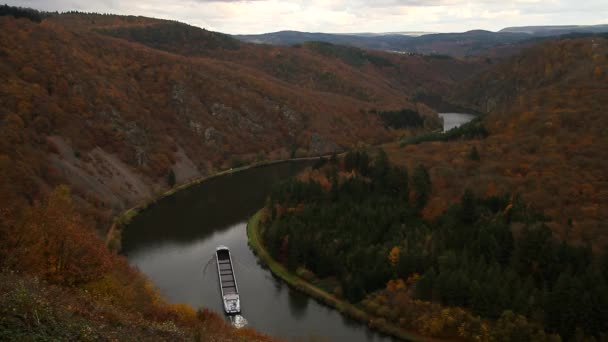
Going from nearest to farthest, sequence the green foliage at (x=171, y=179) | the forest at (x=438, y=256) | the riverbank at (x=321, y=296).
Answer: the forest at (x=438, y=256), the riverbank at (x=321, y=296), the green foliage at (x=171, y=179)

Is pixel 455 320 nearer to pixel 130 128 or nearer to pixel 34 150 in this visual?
pixel 34 150

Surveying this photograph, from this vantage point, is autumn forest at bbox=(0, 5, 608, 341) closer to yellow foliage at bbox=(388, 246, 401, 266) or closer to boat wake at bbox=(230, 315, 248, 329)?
yellow foliage at bbox=(388, 246, 401, 266)

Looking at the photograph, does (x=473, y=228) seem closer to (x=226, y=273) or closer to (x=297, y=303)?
(x=297, y=303)

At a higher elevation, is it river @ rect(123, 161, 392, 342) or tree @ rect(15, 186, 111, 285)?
tree @ rect(15, 186, 111, 285)

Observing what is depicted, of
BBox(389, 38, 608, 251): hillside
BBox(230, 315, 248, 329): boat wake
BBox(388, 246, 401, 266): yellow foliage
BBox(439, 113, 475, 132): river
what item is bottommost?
BBox(230, 315, 248, 329): boat wake

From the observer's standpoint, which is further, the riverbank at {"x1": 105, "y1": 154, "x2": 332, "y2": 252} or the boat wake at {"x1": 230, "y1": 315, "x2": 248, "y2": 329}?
the riverbank at {"x1": 105, "y1": 154, "x2": 332, "y2": 252}

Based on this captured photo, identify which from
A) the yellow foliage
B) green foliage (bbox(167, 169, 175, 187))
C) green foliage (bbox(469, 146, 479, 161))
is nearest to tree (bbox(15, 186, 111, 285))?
the yellow foliage

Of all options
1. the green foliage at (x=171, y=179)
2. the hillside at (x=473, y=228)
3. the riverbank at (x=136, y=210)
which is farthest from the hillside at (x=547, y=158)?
the green foliage at (x=171, y=179)

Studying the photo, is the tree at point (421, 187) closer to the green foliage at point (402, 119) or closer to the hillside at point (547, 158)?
the hillside at point (547, 158)
